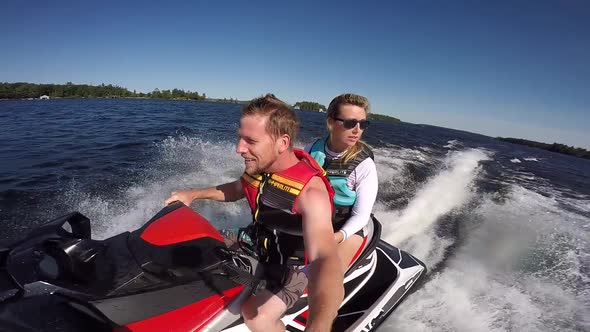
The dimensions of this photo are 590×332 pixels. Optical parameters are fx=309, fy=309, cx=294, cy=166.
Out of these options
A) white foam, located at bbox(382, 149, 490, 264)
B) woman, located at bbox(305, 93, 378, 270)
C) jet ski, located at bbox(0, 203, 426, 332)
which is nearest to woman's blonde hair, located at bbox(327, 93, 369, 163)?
woman, located at bbox(305, 93, 378, 270)

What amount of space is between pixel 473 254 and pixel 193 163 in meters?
6.32

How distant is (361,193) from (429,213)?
421 cm

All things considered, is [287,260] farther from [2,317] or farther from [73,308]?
[2,317]

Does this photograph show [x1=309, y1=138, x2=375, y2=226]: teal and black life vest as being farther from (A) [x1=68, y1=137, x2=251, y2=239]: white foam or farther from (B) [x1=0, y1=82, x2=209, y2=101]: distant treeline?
(B) [x1=0, y1=82, x2=209, y2=101]: distant treeline

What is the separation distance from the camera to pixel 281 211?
183cm

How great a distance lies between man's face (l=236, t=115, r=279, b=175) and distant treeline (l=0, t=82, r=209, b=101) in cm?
5969

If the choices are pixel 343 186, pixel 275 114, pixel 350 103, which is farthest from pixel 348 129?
pixel 275 114

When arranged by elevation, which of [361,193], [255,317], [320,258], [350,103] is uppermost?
[350,103]

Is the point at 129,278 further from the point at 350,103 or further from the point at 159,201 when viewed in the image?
the point at 159,201

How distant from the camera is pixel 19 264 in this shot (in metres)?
1.46

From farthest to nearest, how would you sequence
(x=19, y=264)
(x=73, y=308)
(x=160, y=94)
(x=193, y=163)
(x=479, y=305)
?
(x=160, y=94), (x=193, y=163), (x=479, y=305), (x=19, y=264), (x=73, y=308)

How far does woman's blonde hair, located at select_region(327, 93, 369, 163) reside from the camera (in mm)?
3092

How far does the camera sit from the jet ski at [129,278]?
4.37 feet

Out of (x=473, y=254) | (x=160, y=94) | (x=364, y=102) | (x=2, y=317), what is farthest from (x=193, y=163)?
(x=160, y=94)
